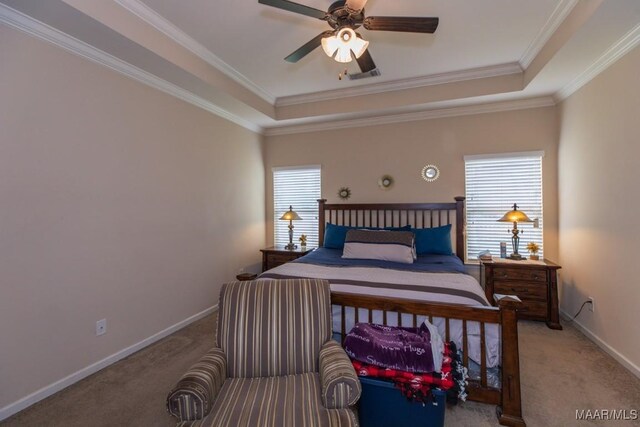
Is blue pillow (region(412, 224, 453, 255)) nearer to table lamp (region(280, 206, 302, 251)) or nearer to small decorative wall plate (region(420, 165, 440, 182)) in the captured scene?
small decorative wall plate (region(420, 165, 440, 182))

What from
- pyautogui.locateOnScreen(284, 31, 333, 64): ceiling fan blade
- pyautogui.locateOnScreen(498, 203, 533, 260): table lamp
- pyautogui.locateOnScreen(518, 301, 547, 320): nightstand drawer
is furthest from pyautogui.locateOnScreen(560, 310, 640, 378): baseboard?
pyautogui.locateOnScreen(284, 31, 333, 64): ceiling fan blade

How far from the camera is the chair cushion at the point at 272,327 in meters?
1.67

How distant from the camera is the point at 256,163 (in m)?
4.74

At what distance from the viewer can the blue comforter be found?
2848 millimetres

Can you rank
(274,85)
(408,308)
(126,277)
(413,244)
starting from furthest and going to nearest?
(274,85), (413,244), (126,277), (408,308)

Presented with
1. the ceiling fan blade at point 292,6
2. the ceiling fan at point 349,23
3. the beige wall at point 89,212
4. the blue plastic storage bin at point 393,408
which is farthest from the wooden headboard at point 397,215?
the ceiling fan blade at point 292,6

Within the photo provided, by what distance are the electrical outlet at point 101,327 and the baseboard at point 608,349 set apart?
4.32 m

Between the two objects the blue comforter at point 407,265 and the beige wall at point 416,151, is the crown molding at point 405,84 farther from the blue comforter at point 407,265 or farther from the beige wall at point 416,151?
the blue comforter at point 407,265

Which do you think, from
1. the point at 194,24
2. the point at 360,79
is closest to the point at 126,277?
the point at 194,24

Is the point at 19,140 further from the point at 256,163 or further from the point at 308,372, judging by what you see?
the point at 256,163

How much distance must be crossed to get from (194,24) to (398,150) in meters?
2.89

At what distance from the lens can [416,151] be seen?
4.11 m

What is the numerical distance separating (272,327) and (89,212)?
1.90 m

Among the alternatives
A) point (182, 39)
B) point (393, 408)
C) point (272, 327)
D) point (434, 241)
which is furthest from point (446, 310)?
point (182, 39)
